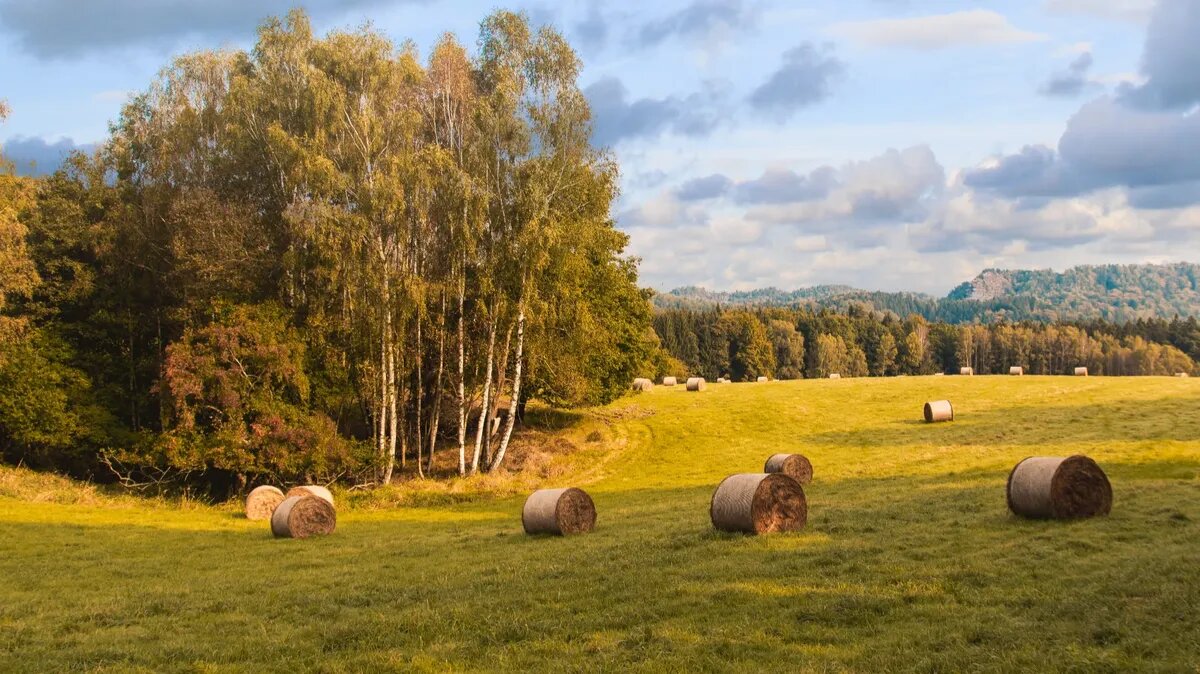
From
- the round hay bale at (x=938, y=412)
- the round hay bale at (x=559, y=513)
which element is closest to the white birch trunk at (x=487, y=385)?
the round hay bale at (x=559, y=513)

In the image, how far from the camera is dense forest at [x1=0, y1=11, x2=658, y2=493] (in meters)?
37.8

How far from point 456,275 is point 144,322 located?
1888 centimetres

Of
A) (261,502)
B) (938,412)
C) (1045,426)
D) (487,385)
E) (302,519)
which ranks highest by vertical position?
(487,385)

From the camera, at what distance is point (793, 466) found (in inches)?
1185

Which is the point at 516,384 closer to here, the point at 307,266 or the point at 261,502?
the point at 307,266

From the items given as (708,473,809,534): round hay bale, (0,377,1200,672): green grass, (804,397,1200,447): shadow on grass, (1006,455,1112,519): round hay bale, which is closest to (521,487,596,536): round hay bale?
(0,377,1200,672): green grass

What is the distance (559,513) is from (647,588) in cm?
813

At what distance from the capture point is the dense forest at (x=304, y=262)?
1489 inches

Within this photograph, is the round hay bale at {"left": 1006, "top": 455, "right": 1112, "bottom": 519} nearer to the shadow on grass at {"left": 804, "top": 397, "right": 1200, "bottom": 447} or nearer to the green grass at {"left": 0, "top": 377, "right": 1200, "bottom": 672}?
the green grass at {"left": 0, "top": 377, "right": 1200, "bottom": 672}

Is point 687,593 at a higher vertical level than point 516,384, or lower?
lower

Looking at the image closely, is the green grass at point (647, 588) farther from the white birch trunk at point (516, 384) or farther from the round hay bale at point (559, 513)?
the white birch trunk at point (516, 384)

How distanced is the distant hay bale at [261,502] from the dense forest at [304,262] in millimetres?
5017

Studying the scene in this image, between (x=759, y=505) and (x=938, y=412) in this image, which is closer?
(x=759, y=505)

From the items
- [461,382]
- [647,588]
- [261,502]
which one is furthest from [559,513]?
[461,382]
